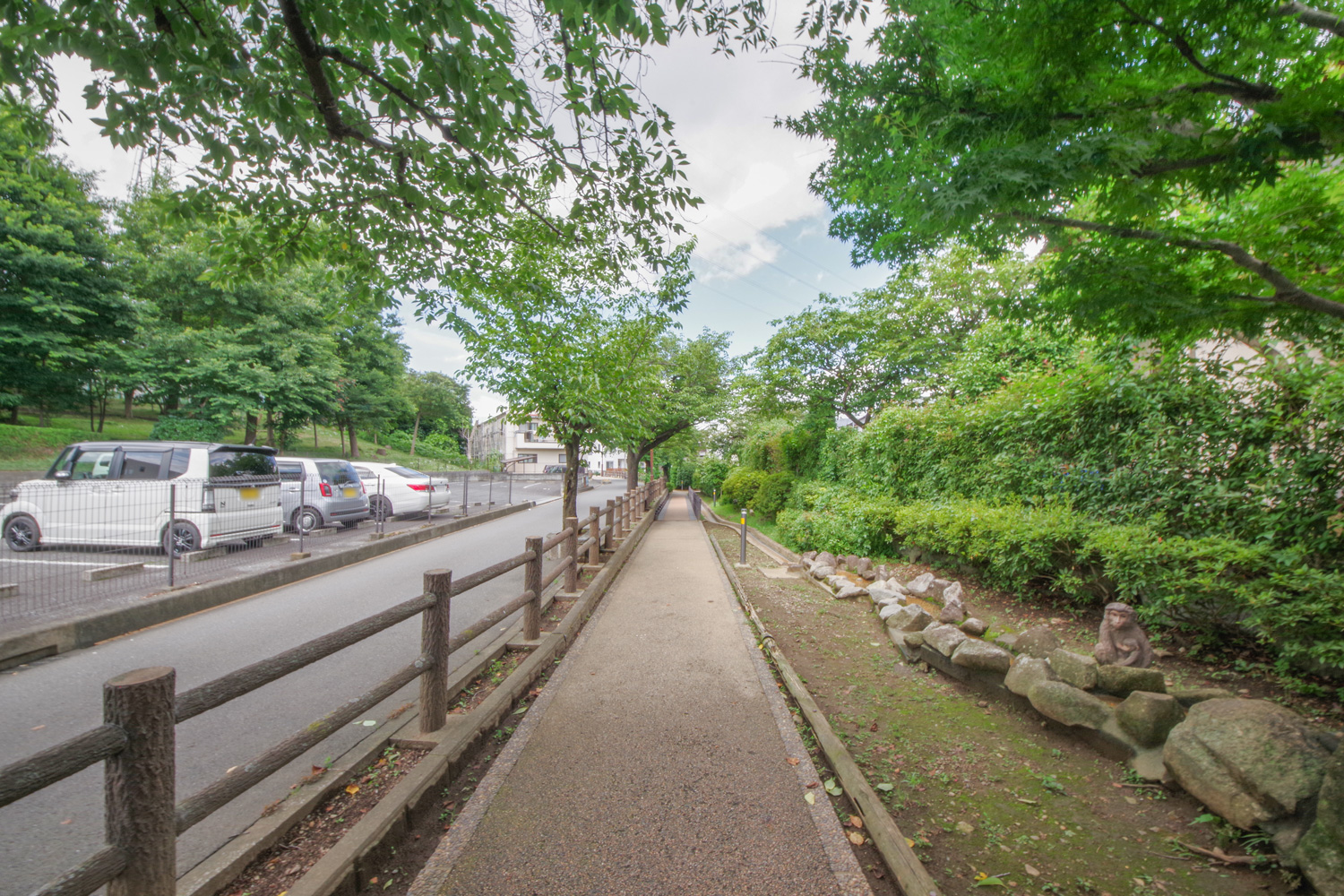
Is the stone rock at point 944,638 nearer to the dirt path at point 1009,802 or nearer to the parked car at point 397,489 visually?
the dirt path at point 1009,802

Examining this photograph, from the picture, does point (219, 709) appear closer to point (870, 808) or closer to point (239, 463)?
point (870, 808)

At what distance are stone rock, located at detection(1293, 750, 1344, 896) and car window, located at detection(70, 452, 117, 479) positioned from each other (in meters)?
12.9

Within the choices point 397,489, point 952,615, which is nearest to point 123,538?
point 397,489

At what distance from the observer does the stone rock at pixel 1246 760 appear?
94.3 inches

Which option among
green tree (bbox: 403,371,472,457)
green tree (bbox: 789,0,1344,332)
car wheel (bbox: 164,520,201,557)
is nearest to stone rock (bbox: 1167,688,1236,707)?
green tree (bbox: 789,0,1344,332)

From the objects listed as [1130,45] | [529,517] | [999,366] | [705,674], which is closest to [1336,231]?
[1130,45]

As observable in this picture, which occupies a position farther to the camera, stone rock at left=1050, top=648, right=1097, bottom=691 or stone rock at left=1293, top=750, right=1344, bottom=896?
stone rock at left=1050, top=648, right=1097, bottom=691

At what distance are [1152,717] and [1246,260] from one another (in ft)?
8.68

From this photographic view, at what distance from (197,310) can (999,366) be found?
33.4 m

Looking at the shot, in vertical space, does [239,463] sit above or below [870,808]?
above

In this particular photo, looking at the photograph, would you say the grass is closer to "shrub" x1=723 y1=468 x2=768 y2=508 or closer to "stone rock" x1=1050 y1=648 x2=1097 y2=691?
"shrub" x1=723 y1=468 x2=768 y2=508

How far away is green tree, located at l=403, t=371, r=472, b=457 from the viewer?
48.2 metres

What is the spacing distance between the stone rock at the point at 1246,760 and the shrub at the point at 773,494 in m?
13.7

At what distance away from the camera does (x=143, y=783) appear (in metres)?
1.55
